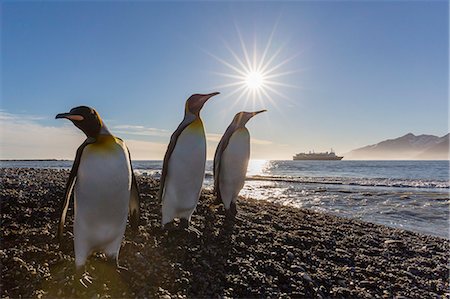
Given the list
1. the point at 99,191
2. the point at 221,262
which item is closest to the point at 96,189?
the point at 99,191

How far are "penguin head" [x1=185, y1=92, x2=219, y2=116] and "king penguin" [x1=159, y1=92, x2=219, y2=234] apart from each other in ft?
0.73

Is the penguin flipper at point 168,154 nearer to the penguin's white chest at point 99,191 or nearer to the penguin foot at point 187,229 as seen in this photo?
the penguin foot at point 187,229

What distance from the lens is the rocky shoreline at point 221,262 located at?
2.95 m

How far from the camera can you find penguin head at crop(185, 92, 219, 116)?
482 cm

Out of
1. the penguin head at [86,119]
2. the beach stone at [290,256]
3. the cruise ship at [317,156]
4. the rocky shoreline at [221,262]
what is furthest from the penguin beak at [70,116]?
the cruise ship at [317,156]

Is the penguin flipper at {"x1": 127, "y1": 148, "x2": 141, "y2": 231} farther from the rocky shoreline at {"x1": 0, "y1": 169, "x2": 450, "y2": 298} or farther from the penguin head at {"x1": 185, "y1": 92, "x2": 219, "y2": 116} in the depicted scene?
the penguin head at {"x1": 185, "y1": 92, "x2": 219, "y2": 116}

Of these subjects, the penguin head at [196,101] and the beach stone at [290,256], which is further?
the penguin head at [196,101]

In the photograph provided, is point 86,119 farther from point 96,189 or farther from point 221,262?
point 221,262

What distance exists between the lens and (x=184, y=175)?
452 cm

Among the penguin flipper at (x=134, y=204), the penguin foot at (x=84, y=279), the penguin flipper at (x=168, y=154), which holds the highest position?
the penguin flipper at (x=168, y=154)

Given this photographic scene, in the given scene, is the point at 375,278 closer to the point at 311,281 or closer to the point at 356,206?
the point at 311,281

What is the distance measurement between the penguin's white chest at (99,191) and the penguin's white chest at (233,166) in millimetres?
2933

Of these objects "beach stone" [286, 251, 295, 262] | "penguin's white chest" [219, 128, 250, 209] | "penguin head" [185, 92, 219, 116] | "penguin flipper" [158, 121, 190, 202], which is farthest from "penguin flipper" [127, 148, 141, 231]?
"penguin's white chest" [219, 128, 250, 209]

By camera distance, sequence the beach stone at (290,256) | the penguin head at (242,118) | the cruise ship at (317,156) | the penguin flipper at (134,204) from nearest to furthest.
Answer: the penguin flipper at (134,204) < the beach stone at (290,256) < the penguin head at (242,118) < the cruise ship at (317,156)
